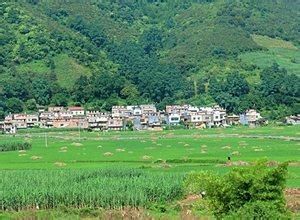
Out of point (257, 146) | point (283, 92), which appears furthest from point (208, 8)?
point (257, 146)

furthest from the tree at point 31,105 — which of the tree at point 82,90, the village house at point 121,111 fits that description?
the village house at point 121,111

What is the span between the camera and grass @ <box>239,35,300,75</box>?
144 metres

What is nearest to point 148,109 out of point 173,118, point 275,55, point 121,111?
point 121,111

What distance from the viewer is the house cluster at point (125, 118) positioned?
10769 centimetres

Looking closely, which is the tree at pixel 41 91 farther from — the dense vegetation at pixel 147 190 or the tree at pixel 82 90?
the dense vegetation at pixel 147 190

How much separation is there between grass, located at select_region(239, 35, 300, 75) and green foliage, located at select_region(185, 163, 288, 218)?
124 meters

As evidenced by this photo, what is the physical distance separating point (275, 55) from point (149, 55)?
32.2 meters

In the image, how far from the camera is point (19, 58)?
442 ft

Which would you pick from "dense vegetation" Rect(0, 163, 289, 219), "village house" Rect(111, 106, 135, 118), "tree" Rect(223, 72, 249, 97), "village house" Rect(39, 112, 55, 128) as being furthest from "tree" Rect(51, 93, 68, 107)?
"dense vegetation" Rect(0, 163, 289, 219)

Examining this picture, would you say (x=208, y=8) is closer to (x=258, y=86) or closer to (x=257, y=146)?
(x=258, y=86)

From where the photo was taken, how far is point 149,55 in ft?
550

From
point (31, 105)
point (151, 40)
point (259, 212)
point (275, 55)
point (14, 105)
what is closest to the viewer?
point (259, 212)

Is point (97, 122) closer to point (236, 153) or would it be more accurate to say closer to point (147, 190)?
point (236, 153)

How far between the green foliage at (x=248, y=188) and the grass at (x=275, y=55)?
12354cm
